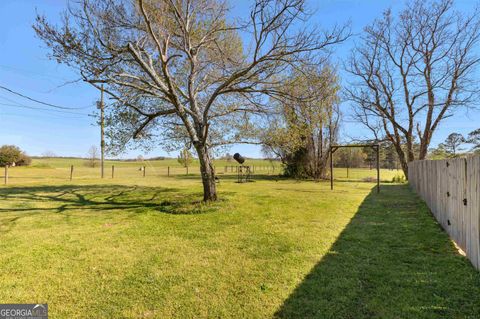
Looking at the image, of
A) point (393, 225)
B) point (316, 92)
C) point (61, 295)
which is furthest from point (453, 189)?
point (61, 295)

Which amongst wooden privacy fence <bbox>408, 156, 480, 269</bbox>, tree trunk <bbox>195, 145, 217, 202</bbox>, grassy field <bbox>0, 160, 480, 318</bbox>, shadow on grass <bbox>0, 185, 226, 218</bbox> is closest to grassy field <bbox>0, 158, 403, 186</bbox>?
shadow on grass <bbox>0, 185, 226, 218</bbox>

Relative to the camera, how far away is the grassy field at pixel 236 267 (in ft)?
8.38

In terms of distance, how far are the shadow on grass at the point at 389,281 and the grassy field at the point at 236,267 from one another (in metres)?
0.01

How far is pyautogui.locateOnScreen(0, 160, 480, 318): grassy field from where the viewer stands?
255 centimetres

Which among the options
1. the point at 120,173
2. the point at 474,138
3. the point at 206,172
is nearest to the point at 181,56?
the point at 206,172

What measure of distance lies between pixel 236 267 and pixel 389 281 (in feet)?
5.86

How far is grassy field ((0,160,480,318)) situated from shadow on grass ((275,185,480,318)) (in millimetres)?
14

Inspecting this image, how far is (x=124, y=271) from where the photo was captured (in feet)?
11.3

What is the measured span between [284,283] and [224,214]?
396 cm

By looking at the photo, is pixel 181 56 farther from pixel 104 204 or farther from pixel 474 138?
pixel 474 138

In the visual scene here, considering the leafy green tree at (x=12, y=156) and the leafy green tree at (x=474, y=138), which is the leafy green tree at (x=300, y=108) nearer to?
the leafy green tree at (x=474, y=138)

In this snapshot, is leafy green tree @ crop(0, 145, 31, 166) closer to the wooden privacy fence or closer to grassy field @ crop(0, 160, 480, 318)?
grassy field @ crop(0, 160, 480, 318)

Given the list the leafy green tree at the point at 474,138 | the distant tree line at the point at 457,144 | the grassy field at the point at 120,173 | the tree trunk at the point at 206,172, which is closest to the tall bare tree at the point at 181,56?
the tree trunk at the point at 206,172

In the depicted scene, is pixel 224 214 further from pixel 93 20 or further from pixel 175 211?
pixel 93 20
